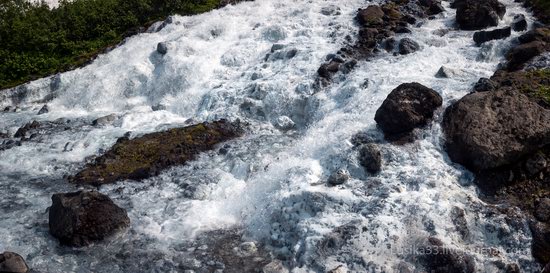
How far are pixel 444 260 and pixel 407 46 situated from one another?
12392 mm

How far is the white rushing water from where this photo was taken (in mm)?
12531

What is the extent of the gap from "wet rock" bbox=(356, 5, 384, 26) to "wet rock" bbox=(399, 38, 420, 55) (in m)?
3.02

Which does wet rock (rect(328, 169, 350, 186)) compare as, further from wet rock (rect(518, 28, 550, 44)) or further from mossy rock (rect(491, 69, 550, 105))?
wet rock (rect(518, 28, 550, 44))

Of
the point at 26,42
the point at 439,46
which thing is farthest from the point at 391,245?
the point at 26,42

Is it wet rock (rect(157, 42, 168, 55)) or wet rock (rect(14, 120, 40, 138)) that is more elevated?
wet rock (rect(157, 42, 168, 55))

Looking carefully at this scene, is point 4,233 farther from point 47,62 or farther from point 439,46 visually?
point 439,46

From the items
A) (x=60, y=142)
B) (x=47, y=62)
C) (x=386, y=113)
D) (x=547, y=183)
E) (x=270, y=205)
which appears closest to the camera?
(x=547, y=183)

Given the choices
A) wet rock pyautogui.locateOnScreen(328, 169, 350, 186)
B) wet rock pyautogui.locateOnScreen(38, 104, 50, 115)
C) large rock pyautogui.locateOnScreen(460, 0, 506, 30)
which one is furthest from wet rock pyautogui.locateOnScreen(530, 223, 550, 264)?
wet rock pyautogui.locateOnScreen(38, 104, 50, 115)

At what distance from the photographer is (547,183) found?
13.2 m

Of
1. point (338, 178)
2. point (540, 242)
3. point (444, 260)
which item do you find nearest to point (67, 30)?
point (338, 178)

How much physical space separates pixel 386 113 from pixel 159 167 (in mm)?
7827

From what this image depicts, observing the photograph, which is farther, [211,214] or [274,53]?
[274,53]

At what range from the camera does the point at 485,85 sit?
16781 mm

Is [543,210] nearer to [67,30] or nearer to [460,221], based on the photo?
[460,221]
